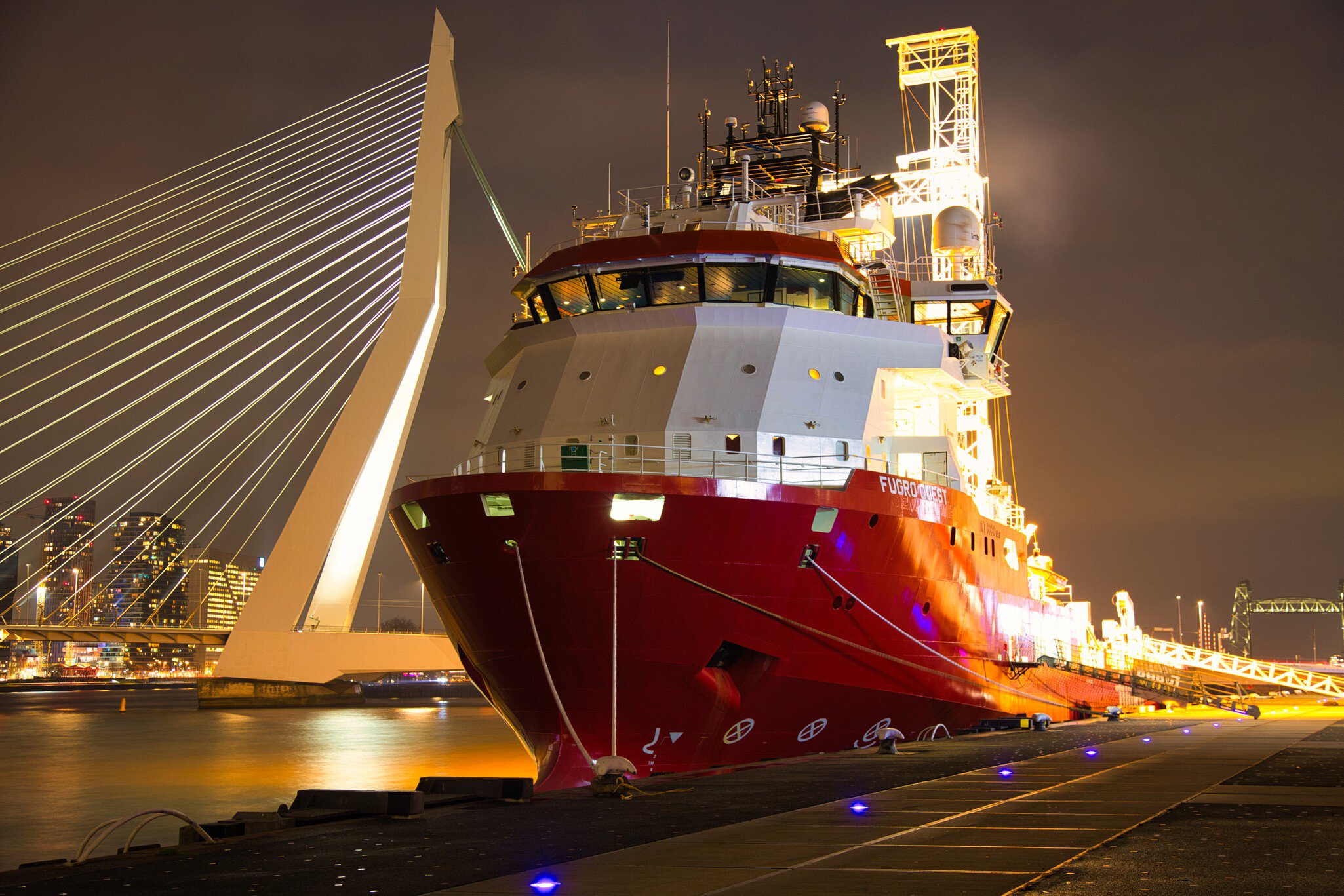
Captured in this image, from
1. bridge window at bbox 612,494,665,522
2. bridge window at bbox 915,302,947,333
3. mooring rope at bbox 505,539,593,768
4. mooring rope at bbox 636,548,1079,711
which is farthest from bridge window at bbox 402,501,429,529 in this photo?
bridge window at bbox 915,302,947,333

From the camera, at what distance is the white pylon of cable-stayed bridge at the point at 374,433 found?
3381cm

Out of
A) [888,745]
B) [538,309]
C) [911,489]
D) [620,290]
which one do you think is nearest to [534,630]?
[888,745]

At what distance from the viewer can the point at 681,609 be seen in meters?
14.6

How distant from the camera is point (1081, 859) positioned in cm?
714

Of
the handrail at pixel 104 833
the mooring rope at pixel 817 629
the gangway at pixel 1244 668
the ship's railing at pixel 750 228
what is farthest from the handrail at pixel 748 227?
the gangway at pixel 1244 668

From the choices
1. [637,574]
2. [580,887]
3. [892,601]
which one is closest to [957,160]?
[892,601]

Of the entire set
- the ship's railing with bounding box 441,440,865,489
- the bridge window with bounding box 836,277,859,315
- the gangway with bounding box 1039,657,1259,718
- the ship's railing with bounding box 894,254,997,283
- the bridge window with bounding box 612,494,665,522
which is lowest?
the gangway with bounding box 1039,657,1259,718

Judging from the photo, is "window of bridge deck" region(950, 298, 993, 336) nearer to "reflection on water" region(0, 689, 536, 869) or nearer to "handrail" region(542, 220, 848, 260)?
"handrail" region(542, 220, 848, 260)

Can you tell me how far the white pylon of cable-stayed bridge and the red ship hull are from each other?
17.4 m

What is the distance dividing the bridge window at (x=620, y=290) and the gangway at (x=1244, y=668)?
120ft

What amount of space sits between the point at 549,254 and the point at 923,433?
295 inches

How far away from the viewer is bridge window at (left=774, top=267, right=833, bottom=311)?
1845 centimetres

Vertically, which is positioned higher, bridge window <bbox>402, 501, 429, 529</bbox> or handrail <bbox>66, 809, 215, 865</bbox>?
bridge window <bbox>402, 501, 429, 529</bbox>

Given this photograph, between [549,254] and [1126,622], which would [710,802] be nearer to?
[549,254]
